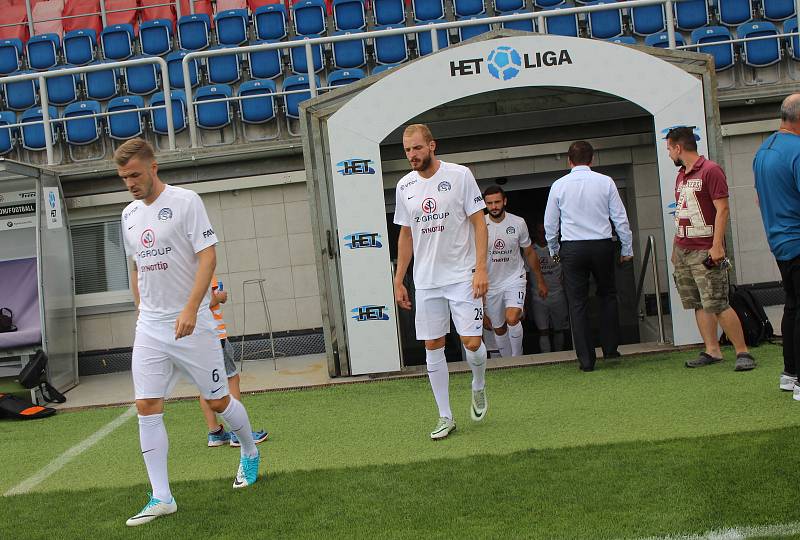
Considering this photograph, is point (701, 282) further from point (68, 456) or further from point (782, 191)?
point (68, 456)

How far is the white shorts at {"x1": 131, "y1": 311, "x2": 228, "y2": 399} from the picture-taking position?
17.4 ft

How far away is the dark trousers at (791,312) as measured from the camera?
21.2 ft

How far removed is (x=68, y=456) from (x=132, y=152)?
322 centimetres

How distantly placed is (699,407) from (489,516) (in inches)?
106

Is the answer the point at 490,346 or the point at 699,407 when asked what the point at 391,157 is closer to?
the point at 490,346

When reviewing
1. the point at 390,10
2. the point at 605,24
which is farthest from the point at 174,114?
the point at 605,24

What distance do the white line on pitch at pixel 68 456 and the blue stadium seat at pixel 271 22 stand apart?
8501mm

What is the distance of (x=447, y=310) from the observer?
677 centimetres

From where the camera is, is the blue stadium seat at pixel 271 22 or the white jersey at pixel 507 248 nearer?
the white jersey at pixel 507 248

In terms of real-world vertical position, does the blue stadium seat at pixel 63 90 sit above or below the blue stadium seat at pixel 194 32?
below

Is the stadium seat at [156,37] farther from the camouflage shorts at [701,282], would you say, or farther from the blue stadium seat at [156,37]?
the camouflage shorts at [701,282]

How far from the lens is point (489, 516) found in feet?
15.7

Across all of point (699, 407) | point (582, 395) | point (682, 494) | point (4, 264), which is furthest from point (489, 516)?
point (4, 264)

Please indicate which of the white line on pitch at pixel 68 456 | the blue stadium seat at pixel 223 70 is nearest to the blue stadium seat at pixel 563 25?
the blue stadium seat at pixel 223 70
